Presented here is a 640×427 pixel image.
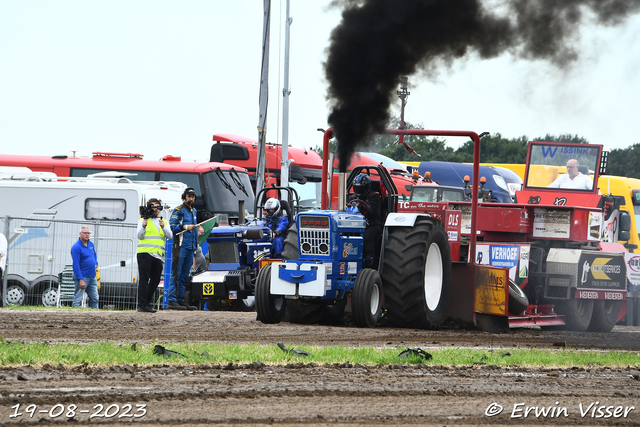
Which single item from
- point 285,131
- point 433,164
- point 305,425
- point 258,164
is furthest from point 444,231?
point 433,164

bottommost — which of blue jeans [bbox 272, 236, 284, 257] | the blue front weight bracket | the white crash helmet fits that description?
the blue front weight bracket

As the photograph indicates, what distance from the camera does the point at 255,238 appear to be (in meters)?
15.5

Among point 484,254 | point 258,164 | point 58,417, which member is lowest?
point 58,417

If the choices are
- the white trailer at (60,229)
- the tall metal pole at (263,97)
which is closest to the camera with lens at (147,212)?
the white trailer at (60,229)

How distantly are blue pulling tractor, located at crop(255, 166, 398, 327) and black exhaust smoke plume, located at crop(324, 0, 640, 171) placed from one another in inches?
31.7

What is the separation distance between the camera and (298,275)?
10.6m

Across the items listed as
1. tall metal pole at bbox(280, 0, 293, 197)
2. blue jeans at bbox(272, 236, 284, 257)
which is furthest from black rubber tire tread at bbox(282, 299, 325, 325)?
tall metal pole at bbox(280, 0, 293, 197)

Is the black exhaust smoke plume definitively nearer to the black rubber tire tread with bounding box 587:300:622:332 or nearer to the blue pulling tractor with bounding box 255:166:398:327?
the blue pulling tractor with bounding box 255:166:398:327

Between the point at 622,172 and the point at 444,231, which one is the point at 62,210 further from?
the point at 622,172

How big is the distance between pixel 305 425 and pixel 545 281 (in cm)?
949

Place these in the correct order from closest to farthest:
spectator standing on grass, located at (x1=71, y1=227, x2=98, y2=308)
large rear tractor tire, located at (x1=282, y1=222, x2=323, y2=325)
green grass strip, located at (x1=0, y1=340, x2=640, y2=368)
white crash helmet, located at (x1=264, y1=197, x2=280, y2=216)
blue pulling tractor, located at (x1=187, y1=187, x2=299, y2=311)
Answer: green grass strip, located at (x1=0, y1=340, x2=640, y2=368), large rear tractor tire, located at (x1=282, y1=222, x2=323, y2=325), blue pulling tractor, located at (x1=187, y1=187, x2=299, y2=311), spectator standing on grass, located at (x1=71, y1=227, x2=98, y2=308), white crash helmet, located at (x1=264, y1=197, x2=280, y2=216)

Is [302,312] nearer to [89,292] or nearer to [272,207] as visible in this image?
[272,207]

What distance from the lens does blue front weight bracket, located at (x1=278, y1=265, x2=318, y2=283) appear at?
10578mm

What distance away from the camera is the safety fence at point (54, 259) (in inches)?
671
